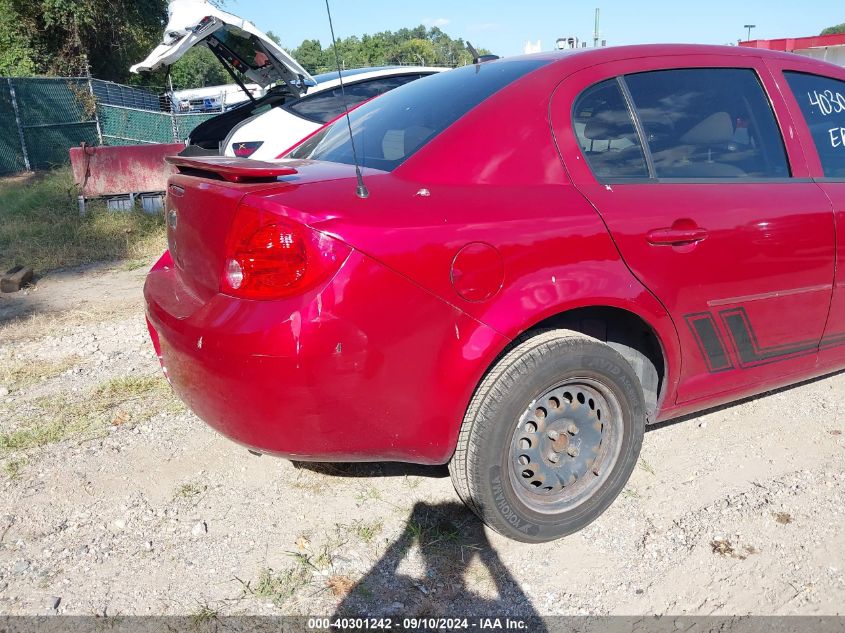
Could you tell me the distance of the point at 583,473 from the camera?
2.56m

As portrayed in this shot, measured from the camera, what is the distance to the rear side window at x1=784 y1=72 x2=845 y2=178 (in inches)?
122

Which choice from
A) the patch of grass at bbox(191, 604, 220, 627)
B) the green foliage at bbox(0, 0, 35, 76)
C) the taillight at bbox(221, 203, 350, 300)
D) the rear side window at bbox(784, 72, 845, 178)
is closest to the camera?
the taillight at bbox(221, 203, 350, 300)

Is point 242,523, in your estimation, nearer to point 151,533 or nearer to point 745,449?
point 151,533

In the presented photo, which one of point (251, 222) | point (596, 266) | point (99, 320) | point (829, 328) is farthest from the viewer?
point (99, 320)

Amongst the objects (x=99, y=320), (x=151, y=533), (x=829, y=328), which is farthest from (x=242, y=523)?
(x=99, y=320)

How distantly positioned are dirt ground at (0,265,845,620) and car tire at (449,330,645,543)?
0.55ft

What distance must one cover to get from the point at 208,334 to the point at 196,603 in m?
0.87

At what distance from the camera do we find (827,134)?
3168 mm

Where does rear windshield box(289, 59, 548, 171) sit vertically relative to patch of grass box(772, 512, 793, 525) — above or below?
above

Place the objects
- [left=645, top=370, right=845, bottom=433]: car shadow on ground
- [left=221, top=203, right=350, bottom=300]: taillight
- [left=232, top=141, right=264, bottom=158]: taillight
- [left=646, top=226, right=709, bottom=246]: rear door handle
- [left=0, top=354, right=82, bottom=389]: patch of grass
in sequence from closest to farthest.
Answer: [left=221, top=203, right=350, bottom=300]: taillight, [left=646, top=226, right=709, bottom=246]: rear door handle, [left=645, top=370, right=845, bottom=433]: car shadow on ground, [left=0, top=354, right=82, bottom=389]: patch of grass, [left=232, top=141, right=264, bottom=158]: taillight

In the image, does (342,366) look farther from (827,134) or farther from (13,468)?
(827,134)

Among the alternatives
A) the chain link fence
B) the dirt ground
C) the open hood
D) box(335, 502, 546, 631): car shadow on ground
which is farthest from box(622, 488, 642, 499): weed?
the chain link fence

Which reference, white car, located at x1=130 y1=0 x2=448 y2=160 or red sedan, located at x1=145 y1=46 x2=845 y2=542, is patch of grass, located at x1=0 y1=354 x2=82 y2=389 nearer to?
red sedan, located at x1=145 y1=46 x2=845 y2=542

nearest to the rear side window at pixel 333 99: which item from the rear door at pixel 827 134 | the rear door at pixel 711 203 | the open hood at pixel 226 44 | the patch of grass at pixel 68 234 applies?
the open hood at pixel 226 44
